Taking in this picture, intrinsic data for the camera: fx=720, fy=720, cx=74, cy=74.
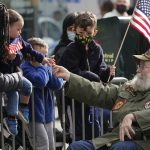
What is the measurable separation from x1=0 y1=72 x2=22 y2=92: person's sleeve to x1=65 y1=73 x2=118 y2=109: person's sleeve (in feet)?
1.54

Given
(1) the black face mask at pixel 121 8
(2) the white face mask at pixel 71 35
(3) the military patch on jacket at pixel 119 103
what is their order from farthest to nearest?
(1) the black face mask at pixel 121 8
(2) the white face mask at pixel 71 35
(3) the military patch on jacket at pixel 119 103

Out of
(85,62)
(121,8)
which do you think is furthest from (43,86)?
(121,8)

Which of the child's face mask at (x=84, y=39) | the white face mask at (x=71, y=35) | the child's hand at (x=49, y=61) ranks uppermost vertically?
the child's face mask at (x=84, y=39)

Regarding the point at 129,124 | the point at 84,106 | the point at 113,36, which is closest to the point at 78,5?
the point at 113,36

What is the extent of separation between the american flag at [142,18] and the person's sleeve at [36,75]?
1.27 meters

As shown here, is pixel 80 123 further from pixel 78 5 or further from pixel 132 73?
pixel 78 5

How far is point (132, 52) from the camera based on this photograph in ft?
30.0

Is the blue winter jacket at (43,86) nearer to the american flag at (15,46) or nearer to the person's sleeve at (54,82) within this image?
the person's sleeve at (54,82)

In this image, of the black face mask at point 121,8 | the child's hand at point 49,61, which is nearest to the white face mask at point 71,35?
the child's hand at point 49,61

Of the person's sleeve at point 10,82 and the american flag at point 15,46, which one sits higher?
the american flag at point 15,46

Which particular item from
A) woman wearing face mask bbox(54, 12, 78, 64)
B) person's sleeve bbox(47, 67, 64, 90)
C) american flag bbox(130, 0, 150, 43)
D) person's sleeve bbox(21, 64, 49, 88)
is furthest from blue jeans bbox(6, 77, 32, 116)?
american flag bbox(130, 0, 150, 43)

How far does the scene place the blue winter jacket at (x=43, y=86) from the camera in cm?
692

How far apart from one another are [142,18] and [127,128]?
2.00 m

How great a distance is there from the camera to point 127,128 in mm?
6000
